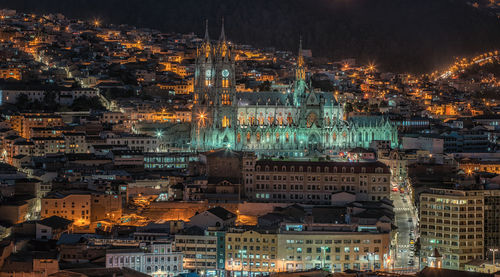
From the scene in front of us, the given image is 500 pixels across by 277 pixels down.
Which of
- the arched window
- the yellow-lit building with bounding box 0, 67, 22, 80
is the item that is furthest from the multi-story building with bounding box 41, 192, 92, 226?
the yellow-lit building with bounding box 0, 67, 22, 80

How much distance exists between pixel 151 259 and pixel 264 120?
49.8 metres

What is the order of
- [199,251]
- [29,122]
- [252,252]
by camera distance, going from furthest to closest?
[29,122] → [199,251] → [252,252]

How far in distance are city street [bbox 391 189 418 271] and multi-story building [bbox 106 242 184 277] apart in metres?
12.9

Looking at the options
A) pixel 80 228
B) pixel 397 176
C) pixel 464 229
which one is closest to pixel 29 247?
pixel 80 228

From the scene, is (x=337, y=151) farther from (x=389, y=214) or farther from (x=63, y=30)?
(x=63, y=30)

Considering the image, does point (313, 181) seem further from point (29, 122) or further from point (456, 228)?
point (29, 122)

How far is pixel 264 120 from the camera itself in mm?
101875

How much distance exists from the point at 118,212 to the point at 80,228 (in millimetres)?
3210

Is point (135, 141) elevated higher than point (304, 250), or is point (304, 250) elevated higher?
point (135, 141)

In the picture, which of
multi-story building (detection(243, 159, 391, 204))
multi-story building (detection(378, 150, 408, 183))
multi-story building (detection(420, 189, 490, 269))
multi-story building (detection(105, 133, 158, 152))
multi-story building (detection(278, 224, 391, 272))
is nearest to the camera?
multi-story building (detection(278, 224, 391, 272))

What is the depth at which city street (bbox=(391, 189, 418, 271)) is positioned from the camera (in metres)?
56.2

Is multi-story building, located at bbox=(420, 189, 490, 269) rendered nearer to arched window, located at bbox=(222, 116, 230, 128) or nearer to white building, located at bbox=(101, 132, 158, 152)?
white building, located at bbox=(101, 132, 158, 152)

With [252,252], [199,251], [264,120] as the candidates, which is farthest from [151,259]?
[264,120]

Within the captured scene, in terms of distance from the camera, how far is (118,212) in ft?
210
